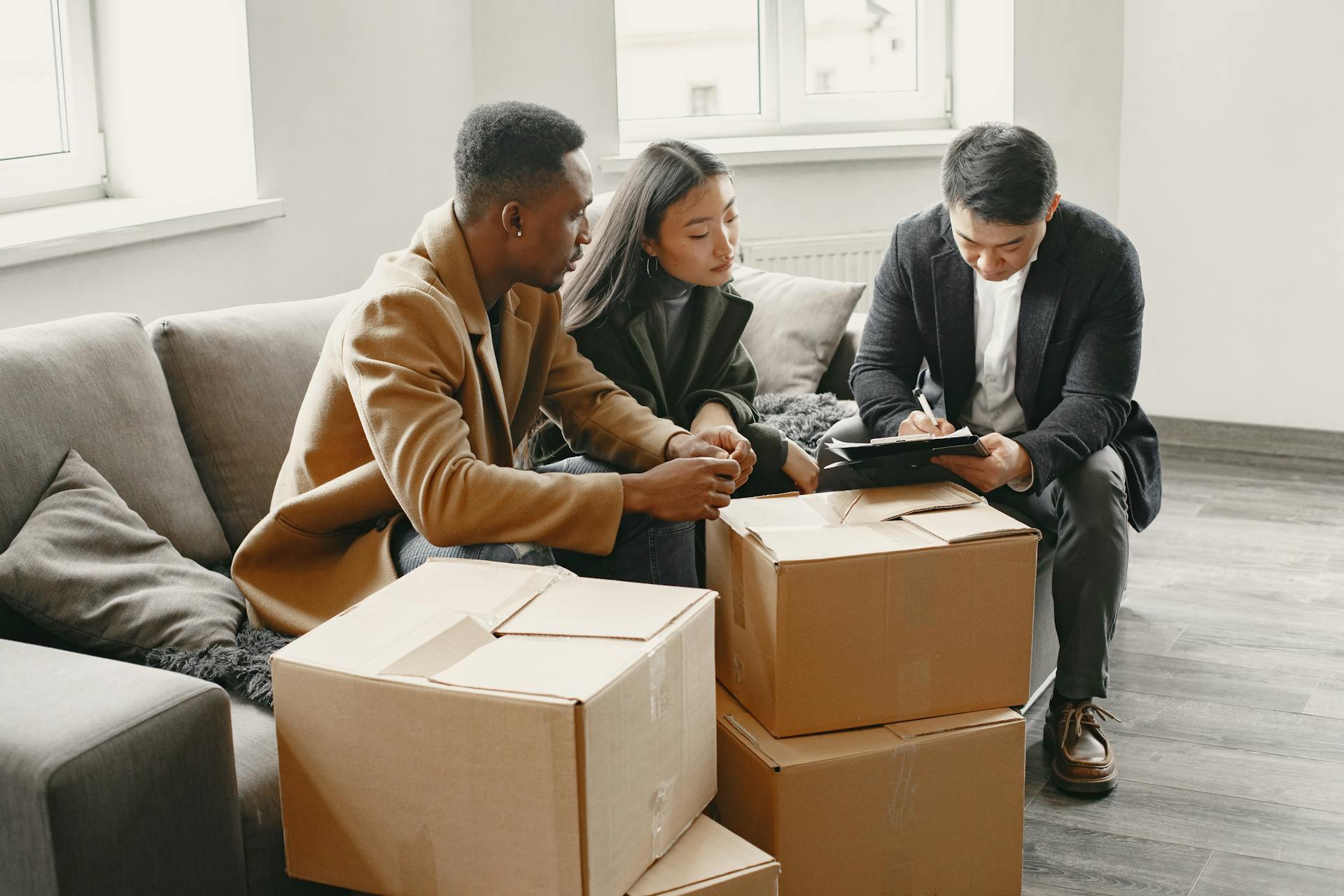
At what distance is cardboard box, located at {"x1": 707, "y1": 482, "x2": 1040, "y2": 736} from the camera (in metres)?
1.50

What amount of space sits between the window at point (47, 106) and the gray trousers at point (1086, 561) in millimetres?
1737

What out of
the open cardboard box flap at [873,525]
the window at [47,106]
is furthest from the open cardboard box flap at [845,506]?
the window at [47,106]

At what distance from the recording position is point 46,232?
235cm

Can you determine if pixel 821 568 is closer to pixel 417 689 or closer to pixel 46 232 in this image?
pixel 417 689

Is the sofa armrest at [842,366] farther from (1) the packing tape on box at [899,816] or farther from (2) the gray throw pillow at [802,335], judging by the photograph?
(1) the packing tape on box at [899,816]

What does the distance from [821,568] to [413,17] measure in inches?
88.4

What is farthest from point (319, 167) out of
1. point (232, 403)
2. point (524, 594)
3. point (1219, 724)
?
point (1219, 724)

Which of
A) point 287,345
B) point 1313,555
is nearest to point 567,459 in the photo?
point 287,345

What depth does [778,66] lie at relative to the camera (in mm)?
4180

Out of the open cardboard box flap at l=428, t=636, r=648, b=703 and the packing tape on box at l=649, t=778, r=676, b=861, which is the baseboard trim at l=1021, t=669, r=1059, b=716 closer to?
the packing tape on box at l=649, t=778, r=676, b=861

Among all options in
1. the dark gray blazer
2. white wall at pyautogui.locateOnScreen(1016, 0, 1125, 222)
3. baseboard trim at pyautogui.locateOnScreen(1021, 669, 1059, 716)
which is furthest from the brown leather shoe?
white wall at pyautogui.locateOnScreen(1016, 0, 1125, 222)

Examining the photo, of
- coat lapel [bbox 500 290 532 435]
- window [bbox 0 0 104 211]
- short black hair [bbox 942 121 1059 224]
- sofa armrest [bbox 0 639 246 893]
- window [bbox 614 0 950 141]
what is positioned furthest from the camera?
window [bbox 614 0 950 141]

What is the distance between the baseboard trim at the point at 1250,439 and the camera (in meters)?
3.84

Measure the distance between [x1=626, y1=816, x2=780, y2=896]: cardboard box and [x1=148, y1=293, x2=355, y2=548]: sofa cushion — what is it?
1.00m
